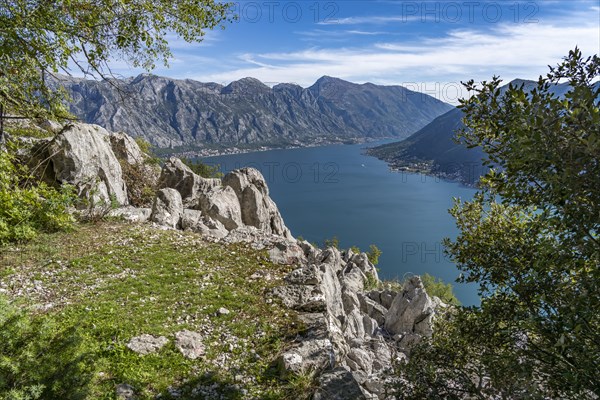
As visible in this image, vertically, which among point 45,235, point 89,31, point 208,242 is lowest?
point 208,242

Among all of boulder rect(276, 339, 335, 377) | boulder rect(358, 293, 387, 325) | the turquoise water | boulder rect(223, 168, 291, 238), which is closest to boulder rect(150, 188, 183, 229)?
boulder rect(223, 168, 291, 238)

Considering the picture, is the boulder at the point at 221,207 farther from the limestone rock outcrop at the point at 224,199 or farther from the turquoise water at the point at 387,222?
the turquoise water at the point at 387,222

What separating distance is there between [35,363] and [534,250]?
10085 mm

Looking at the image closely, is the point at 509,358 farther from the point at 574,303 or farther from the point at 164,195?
the point at 164,195

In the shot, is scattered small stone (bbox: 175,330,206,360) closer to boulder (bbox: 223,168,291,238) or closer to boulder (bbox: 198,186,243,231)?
boulder (bbox: 198,186,243,231)

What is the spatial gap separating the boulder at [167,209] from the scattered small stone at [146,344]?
513 inches

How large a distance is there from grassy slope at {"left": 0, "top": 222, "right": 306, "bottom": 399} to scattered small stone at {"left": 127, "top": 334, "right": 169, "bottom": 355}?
0.21m

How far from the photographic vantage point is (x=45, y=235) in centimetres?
1648

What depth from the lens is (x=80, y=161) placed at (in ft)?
→ 80.6

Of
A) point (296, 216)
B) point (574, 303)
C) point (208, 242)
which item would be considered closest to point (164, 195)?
point (208, 242)

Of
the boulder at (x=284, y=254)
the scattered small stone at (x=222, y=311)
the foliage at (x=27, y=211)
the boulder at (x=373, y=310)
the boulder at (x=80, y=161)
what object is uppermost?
the boulder at (x=80, y=161)

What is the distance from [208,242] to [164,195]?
9.44 meters

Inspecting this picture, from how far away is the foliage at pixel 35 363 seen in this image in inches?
234

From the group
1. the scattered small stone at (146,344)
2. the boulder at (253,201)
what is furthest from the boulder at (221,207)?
the scattered small stone at (146,344)
